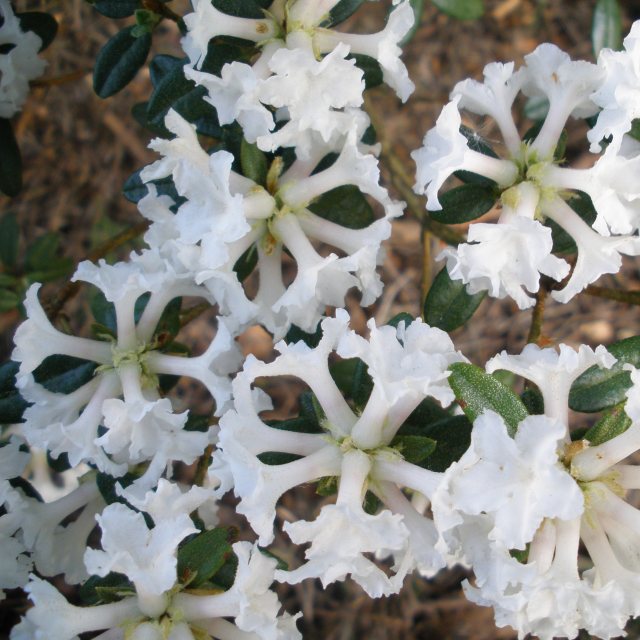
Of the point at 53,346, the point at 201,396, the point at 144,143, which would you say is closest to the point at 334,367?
the point at 53,346

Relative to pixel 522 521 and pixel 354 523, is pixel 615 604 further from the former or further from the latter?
pixel 354 523

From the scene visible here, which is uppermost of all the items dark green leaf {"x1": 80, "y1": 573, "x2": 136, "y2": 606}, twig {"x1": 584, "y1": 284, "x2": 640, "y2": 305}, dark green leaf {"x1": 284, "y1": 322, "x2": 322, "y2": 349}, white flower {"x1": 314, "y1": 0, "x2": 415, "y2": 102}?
white flower {"x1": 314, "y1": 0, "x2": 415, "y2": 102}

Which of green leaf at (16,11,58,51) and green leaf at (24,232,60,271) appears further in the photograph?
green leaf at (24,232,60,271)

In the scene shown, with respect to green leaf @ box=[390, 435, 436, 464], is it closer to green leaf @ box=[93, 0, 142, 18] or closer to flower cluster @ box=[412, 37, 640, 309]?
flower cluster @ box=[412, 37, 640, 309]

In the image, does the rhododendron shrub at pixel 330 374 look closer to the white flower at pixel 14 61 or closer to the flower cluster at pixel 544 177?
the flower cluster at pixel 544 177

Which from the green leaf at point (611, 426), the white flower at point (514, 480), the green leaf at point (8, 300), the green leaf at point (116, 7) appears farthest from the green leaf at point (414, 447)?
the green leaf at point (8, 300)

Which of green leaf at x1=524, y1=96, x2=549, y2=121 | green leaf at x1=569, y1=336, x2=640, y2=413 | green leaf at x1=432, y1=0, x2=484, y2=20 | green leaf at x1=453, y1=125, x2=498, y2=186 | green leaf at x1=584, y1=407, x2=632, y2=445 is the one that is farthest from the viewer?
green leaf at x1=524, y1=96, x2=549, y2=121

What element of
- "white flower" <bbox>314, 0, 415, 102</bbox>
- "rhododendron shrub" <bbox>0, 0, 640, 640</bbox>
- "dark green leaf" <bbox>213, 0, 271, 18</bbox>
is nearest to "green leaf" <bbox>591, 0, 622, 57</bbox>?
"rhododendron shrub" <bbox>0, 0, 640, 640</bbox>

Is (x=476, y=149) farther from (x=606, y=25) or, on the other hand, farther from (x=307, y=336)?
(x=606, y=25)
